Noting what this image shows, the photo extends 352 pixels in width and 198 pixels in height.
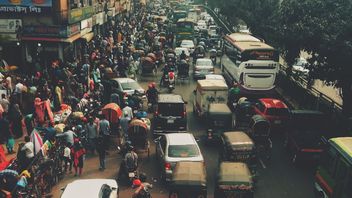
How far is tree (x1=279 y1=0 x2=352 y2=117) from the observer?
21.0 m

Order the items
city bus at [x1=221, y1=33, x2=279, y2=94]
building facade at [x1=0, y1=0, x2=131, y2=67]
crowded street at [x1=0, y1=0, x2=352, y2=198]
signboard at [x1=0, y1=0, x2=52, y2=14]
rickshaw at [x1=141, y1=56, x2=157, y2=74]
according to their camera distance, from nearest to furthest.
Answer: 1. crowded street at [x1=0, y1=0, x2=352, y2=198]
2. city bus at [x1=221, y1=33, x2=279, y2=94]
3. building facade at [x1=0, y1=0, x2=131, y2=67]
4. signboard at [x1=0, y1=0, x2=52, y2=14]
5. rickshaw at [x1=141, y1=56, x2=157, y2=74]

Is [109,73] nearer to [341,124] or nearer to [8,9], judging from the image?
[8,9]

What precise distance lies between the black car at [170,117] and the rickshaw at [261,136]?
3.37m

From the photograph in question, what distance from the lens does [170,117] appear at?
21.0 metres

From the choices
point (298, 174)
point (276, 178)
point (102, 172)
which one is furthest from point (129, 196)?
point (298, 174)

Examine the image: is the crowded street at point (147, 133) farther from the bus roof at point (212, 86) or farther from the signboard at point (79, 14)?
the signboard at point (79, 14)

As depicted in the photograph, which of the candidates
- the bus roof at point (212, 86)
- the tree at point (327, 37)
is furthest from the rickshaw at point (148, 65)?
the tree at point (327, 37)

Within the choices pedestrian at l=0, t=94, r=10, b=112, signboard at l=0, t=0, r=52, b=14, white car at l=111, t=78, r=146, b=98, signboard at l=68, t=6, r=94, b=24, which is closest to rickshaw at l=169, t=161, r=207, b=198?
pedestrian at l=0, t=94, r=10, b=112

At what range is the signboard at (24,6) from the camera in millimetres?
30562

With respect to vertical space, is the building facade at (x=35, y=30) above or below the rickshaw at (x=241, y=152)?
above

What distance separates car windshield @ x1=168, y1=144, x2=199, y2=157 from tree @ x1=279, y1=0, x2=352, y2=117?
29.9ft

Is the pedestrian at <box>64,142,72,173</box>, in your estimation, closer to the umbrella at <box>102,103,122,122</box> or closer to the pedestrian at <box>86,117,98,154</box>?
the pedestrian at <box>86,117,98,154</box>

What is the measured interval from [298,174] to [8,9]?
74.5 ft

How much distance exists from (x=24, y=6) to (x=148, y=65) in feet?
35.1
